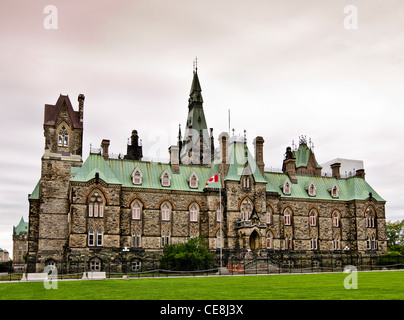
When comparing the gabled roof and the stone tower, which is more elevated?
the gabled roof

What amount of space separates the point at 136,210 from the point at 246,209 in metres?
13.2

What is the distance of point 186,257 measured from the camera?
47.2m

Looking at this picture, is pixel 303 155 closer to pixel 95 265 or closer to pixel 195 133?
pixel 195 133

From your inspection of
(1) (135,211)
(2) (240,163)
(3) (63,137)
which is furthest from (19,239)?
(2) (240,163)

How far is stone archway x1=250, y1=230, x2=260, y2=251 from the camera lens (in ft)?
183

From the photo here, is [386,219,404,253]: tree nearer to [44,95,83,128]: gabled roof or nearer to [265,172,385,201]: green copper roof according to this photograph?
[265,172,385,201]: green copper roof

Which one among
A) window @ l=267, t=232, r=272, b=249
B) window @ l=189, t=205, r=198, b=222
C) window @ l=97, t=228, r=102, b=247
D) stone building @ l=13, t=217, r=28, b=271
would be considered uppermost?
window @ l=189, t=205, r=198, b=222

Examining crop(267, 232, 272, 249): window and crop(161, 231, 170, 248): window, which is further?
crop(267, 232, 272, 249): window

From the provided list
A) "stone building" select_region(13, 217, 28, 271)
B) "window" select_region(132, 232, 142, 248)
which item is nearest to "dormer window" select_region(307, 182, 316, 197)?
"window" select_region(132, 232, 142, 248)

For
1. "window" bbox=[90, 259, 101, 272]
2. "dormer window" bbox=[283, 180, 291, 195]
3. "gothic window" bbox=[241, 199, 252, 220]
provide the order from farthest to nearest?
1. "dormer window" bbox=[283, 180, 291, 195]
2. "gothic window" bbox=[241, 199, 252, 220]
3. "window" bbox=[90, 259, 101, 272]

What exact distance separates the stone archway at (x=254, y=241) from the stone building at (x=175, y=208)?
0.13 meters

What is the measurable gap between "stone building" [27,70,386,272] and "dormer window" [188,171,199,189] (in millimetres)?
121
